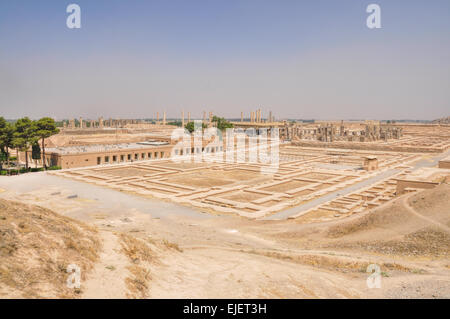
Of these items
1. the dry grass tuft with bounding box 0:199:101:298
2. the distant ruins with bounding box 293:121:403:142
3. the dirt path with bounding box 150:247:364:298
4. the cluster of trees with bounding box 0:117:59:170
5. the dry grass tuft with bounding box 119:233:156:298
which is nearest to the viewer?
the dry grass tuft with bounding box 0:199:101:298

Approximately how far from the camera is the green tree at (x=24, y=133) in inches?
1390

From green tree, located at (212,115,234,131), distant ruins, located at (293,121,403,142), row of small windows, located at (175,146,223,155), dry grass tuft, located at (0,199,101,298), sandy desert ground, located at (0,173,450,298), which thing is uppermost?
green tree, located at (212,115,234,131)

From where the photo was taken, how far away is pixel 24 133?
35.9 metres

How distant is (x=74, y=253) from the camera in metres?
9.00

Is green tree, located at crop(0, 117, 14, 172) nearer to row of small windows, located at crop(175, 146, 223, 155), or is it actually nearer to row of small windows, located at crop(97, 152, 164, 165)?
row of small windows, located at crop(97, 152, 164, 165)

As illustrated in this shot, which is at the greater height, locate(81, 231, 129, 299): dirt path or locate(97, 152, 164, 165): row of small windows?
locate(97, 152, 164, 165): row of small windows

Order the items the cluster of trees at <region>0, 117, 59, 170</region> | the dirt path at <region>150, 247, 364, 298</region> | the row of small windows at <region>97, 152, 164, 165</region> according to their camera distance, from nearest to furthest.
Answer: the dirt path at <region>150, 247, 364, 298</region>
the cluster of trees at <region>0, 117, 59, 170</region>
the row of small windows at <region>97, 152, 164, 165</region>

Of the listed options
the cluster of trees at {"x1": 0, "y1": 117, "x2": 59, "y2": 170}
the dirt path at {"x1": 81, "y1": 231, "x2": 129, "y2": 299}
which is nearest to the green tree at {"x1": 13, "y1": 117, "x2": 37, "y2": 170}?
the cluster of trees at {"x1": 0, "y1": 117, "x2": 59, "y2": 170}

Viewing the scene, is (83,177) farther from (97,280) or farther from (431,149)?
(431,149)

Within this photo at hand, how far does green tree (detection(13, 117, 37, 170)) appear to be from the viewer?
116ft

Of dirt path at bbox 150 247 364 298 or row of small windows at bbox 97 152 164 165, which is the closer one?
dirt path at bbox 150 247 364 298

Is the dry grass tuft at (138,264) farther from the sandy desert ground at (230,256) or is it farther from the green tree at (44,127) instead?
the green tree at (44,127)

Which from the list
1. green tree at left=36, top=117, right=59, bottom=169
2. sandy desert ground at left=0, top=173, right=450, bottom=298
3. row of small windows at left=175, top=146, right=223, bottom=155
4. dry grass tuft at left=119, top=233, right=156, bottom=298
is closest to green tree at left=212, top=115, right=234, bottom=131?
row of small windows at left=175, top=146, right=223, bottom=155

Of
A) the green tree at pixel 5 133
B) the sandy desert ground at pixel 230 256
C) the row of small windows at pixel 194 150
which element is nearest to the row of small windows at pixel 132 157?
the row of small windows at pixel 194 150
